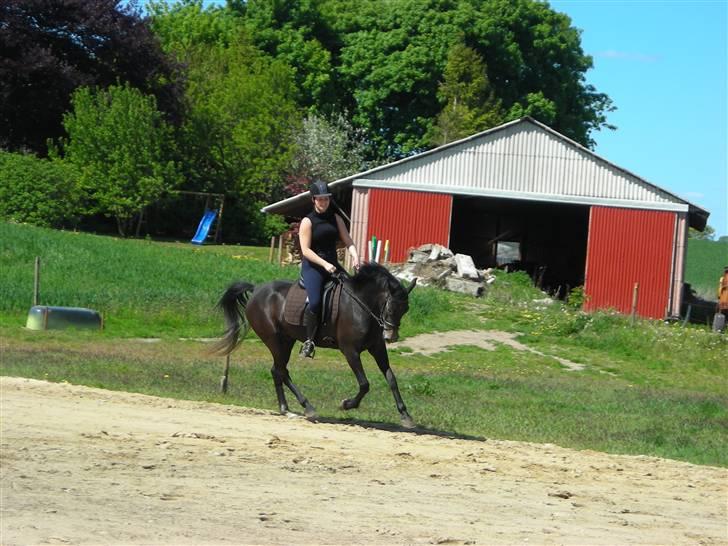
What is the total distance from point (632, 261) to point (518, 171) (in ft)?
17.6

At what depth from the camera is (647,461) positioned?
12.7 m

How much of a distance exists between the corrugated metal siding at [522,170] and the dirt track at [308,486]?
30.3m

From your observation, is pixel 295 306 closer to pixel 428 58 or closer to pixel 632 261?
pixel 632 261

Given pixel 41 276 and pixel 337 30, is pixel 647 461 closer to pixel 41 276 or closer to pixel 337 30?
pixel 41 276

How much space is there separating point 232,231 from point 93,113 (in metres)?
11.2

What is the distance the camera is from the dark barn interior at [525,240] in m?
51.2

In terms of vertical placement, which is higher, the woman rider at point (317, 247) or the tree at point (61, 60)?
the tree at point (61, 60)

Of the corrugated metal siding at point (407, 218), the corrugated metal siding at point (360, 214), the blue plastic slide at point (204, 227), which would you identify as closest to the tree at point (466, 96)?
the blue plastic slide at point (204, 227)

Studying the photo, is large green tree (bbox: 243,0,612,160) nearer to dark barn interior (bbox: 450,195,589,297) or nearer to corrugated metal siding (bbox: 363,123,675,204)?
dark barn interior (bbox: 450,195,589,297)

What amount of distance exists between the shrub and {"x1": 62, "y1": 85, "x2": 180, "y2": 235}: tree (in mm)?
1818

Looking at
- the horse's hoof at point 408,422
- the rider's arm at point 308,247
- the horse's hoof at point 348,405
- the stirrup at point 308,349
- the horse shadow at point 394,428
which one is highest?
the rider's arm at point 308,247

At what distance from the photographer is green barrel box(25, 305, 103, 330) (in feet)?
84.7

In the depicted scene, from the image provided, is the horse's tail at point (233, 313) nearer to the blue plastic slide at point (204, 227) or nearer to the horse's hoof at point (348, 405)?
the horse's hoof at point (348, 405)

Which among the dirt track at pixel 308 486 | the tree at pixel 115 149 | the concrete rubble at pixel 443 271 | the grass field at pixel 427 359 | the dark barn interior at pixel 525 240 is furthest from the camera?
the tree at pixel 115 149
